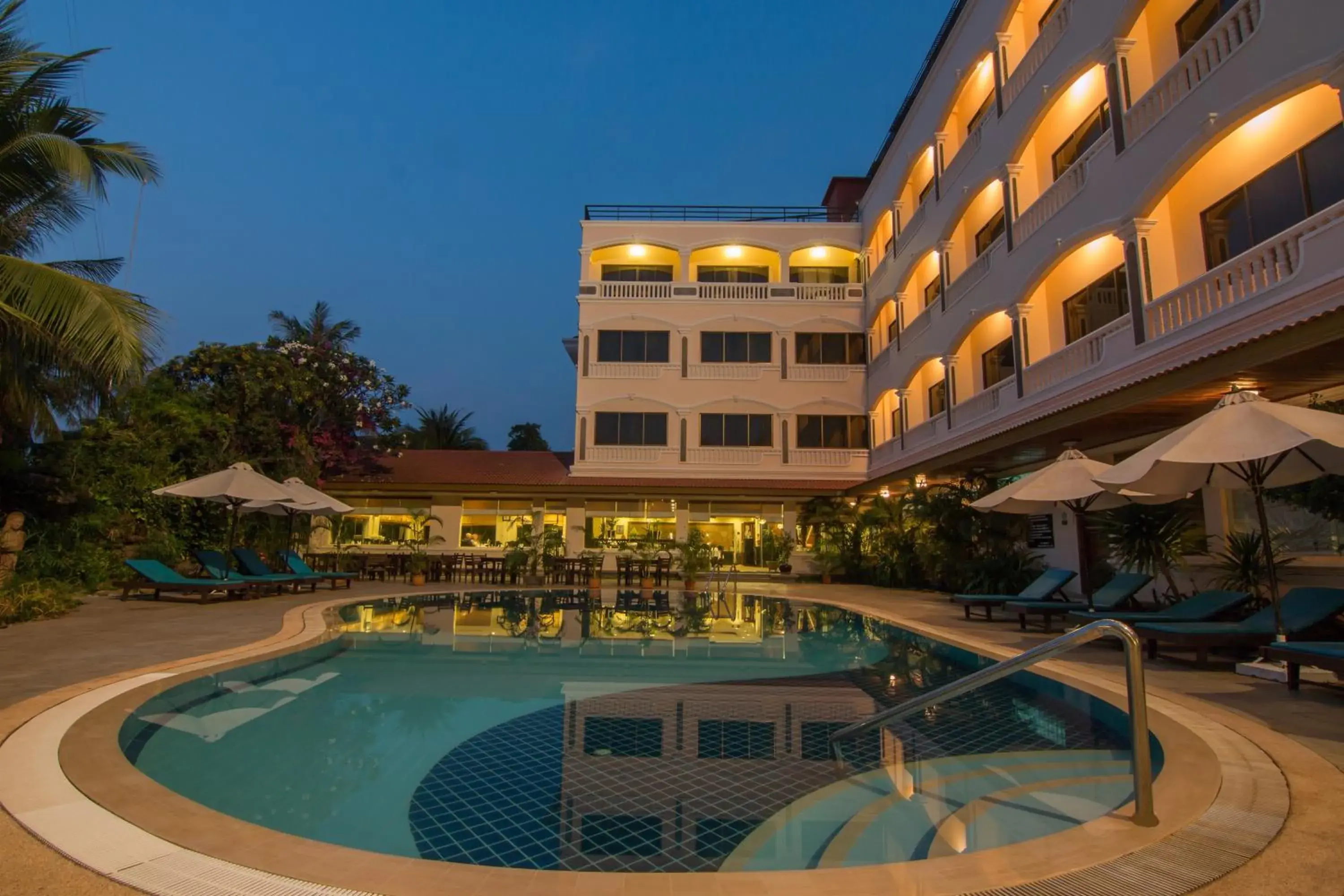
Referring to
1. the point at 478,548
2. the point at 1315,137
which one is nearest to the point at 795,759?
the point at 1315,137

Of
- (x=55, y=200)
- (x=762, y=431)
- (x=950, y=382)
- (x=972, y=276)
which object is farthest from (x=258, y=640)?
(x=762, y=431)

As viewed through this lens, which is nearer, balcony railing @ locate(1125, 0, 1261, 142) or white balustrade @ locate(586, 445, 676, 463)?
balcony railing @ locate(1125, 0, 1261, 142)

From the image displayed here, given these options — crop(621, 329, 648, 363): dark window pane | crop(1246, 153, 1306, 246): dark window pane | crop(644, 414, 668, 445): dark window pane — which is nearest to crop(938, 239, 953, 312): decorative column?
crop(1246, 153, 1306, 246): dark window pane

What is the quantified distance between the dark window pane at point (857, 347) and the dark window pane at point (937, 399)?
4.70 meters

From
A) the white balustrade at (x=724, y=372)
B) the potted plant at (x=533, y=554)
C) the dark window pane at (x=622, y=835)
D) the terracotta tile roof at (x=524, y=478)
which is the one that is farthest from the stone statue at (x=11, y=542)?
the white balustrade at (x=724, y=372)

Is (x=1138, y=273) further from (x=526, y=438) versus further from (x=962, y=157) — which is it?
(x=526, y=438)

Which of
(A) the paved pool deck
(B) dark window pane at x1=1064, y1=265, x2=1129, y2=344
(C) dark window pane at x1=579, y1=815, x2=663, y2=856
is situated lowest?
(C) dark window pane at x1=579, y1=815, x2=663, y2=856

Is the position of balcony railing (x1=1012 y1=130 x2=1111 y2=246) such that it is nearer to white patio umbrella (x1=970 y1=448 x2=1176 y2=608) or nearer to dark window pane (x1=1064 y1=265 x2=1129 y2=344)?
dark window pane (x1=1064 y1=265 x2=1129 y2=344)

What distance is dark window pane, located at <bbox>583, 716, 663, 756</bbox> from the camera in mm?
5414

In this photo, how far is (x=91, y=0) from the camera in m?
92.6

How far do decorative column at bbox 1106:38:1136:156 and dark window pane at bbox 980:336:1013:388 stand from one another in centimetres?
520

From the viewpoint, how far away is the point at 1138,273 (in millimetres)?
11867

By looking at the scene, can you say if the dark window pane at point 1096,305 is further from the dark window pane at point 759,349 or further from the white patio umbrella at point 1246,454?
the dark window pane at point 759,349

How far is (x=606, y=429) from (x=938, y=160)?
13223 mm
